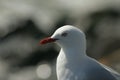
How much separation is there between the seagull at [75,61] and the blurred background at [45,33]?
3580 millimetres

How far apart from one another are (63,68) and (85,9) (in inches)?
314

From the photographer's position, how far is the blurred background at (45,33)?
447 inches

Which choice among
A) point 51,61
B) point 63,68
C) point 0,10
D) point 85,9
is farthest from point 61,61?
point 0,10

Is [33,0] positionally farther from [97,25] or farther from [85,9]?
[97,25]

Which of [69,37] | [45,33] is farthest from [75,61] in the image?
[45,33]

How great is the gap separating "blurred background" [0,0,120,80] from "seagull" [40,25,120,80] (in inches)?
141

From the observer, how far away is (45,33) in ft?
41.2

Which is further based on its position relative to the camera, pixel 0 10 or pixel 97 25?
pixel 0 10

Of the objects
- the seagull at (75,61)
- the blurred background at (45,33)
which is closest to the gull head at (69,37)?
the seagull at (75,61)

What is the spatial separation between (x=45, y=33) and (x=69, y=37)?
6.54 m

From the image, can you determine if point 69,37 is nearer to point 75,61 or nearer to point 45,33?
point 75,61

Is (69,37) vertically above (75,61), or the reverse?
(69,37)

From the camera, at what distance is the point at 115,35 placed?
1164 cm

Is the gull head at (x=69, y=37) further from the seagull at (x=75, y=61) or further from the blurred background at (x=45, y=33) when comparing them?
the blurred background at (x=45, y=33)
